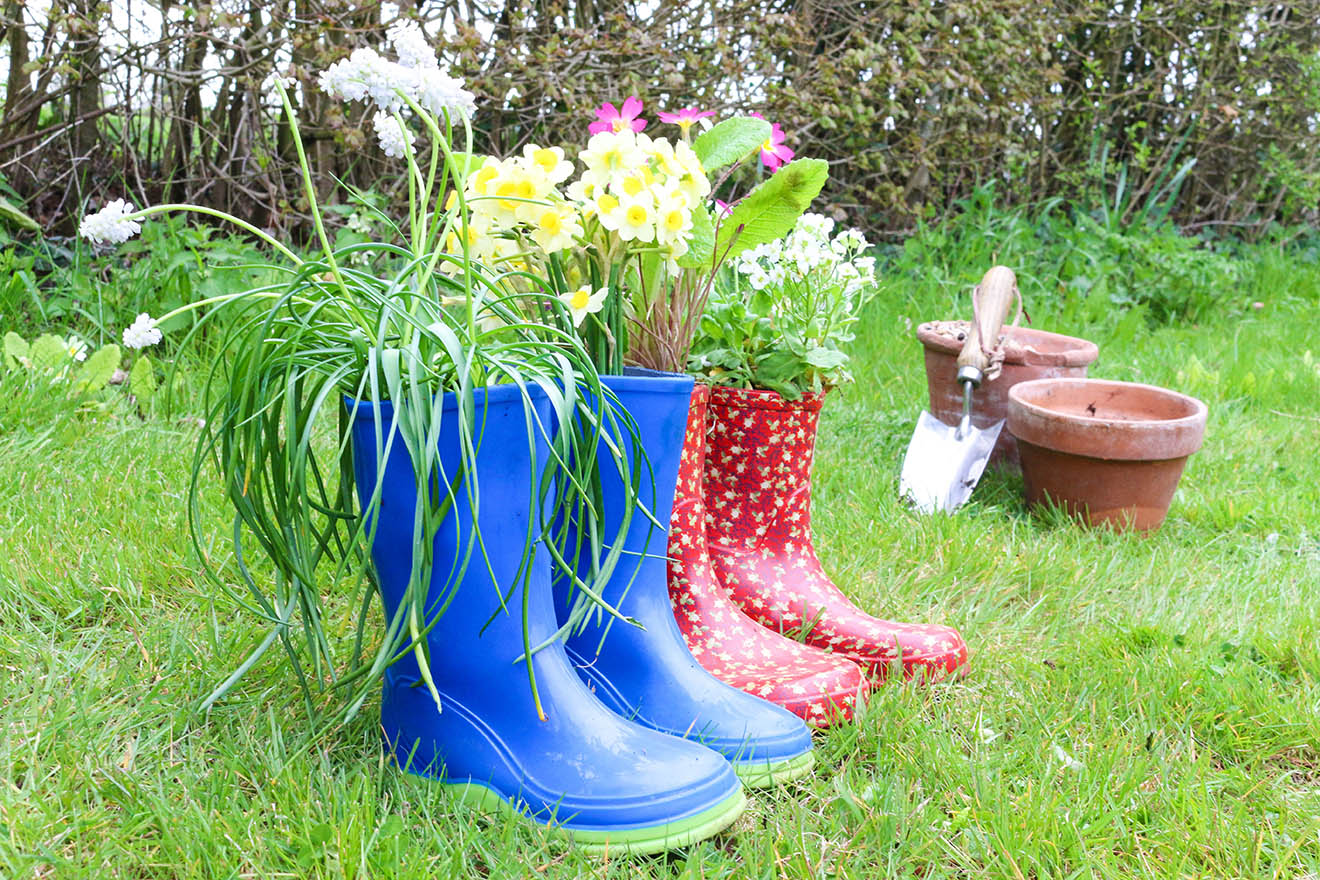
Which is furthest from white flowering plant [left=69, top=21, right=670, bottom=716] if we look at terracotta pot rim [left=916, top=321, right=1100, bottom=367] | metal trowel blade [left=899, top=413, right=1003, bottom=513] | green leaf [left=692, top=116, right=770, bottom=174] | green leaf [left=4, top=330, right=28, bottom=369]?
terracotta pot rim [left=916, top=321, right=1100, bottom=367]

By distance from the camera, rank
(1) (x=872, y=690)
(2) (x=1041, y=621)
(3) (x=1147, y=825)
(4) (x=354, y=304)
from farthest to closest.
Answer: (2) (x=1041, y=621) < (1) (x=872, y=690) < (3) (x=1147, y=825) < (4) (x=354, y=304)

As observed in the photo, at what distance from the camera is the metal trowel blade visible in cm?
208

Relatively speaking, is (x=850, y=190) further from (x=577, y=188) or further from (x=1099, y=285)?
(x=577, y=188)

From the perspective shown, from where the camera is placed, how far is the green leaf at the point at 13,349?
2.06 metres

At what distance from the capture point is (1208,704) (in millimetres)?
1276

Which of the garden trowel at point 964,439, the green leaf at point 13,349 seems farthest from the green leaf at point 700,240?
the green leaf at point 13,349

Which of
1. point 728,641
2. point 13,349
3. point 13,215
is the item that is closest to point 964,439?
point 728,641

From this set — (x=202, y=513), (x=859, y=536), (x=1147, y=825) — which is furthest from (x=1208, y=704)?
(x=202, y=513)

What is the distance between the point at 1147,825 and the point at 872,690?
338mm

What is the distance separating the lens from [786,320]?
1472 mm

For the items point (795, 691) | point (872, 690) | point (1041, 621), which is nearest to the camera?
point (795, 691)

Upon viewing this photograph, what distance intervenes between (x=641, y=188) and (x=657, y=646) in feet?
1.48

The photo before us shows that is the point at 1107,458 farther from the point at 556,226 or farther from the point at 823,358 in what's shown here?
the point at 556,226

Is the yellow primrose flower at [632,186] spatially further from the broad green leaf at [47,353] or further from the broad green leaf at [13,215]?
the broad green leaf at [13,215]
